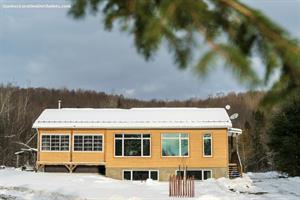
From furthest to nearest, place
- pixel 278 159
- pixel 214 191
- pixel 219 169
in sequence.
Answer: pixel 278 159 < pixel 219 169 < pixel 214 191

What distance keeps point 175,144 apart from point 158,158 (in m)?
1.23

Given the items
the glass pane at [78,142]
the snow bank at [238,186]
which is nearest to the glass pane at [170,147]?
the snow bank at [238,186]

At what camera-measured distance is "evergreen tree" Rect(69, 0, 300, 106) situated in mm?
2678

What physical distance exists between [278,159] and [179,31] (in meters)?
27.7

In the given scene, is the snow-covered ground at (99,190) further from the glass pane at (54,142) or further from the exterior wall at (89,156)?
the glass pane at (54,142)

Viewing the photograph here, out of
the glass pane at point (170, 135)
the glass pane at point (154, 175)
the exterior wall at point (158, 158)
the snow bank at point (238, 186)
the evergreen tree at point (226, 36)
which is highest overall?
the evergreen tree at point (226, 36)

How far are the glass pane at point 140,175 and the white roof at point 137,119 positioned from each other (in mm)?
2516

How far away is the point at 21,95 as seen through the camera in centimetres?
5409

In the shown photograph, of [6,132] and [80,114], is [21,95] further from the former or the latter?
[80,114]

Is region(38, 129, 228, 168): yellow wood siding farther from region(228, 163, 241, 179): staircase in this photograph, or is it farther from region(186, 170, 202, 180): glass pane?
region(228, 163, 241, 179): staircase

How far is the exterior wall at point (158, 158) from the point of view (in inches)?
1009

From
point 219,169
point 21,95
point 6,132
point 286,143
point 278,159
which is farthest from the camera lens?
point 21,95

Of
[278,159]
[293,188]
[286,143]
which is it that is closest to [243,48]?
[293,188]

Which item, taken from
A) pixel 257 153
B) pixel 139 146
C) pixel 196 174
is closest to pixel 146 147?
pixel 139 146
